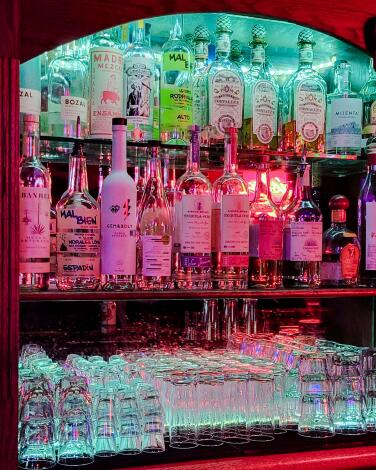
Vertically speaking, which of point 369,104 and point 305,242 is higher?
point 369,104

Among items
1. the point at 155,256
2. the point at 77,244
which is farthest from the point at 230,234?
the point at 77,244

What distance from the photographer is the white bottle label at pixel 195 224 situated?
1.63 meters

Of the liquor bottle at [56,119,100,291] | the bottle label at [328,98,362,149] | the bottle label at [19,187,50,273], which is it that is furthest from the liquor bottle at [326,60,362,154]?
the bottle label at [19,187,50,273]

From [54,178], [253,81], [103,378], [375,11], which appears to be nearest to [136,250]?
[103,378]

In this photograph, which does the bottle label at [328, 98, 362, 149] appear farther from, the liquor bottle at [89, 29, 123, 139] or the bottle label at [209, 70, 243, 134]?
the liquor bottle at [89, 29, 123, 139]

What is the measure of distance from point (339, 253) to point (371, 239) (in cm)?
10

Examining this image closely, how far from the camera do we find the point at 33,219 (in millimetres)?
1421

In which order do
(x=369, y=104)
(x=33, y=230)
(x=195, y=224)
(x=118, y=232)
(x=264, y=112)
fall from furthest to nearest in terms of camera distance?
1. (x=369, y=104)
2. (x=264, y=112)
3. (x=195, y=224)
4. (x=118, y=232)
5. (x=33, y=230)

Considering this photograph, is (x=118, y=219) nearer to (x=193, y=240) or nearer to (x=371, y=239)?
(x=193, y=240)

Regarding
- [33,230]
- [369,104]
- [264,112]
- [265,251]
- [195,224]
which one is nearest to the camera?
[33,230]

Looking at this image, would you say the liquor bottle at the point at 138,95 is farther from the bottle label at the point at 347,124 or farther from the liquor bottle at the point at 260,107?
the bottle label at the point at 347,124

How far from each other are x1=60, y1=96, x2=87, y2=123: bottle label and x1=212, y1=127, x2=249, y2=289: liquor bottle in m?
0.35

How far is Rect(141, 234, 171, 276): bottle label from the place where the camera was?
5.14 ft

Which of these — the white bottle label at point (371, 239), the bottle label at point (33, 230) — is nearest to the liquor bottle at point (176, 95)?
the bottle label at point (33, 230)
